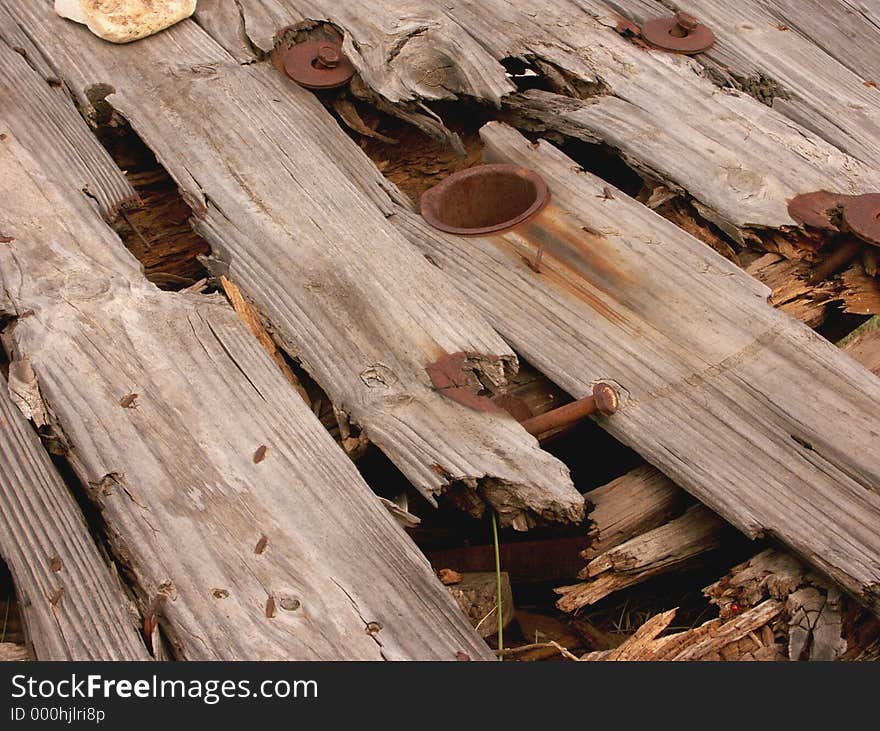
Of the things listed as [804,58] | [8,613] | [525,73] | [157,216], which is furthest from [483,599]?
[804,58]

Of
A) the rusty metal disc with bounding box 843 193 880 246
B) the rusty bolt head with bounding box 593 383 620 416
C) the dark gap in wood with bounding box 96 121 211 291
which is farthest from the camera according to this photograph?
the dark gap in wood with bounding box 96 121 211 291

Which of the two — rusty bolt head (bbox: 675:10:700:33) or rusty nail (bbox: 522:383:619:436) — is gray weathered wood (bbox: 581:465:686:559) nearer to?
rusty nail (bbox: 522:383:619:436)

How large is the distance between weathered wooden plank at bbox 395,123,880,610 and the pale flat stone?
112 centimetres

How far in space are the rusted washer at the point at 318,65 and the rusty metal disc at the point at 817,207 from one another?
133cm

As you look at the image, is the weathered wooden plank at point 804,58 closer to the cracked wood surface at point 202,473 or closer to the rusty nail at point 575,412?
the rusty nail at point 575,412

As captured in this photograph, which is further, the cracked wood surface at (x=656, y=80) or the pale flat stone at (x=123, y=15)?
the pale flat stone at (x=123, y=15)

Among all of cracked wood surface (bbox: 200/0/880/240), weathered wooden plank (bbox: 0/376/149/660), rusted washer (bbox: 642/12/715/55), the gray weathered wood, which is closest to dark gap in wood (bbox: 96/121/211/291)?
cracked wood surface (bbox: 200/0/880/240)

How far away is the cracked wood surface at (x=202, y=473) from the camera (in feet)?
7.47

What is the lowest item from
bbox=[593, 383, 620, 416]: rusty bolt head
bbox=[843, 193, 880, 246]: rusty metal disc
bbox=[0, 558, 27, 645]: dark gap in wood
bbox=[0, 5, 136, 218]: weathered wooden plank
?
bbox=[0, 558, 27, 645]: dark gap in wood

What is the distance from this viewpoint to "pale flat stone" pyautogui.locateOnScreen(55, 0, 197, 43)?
12.2 feet

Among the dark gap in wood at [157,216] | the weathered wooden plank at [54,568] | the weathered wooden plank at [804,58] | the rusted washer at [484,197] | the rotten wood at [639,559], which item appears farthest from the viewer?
the weathered wooden plank at [804,58]

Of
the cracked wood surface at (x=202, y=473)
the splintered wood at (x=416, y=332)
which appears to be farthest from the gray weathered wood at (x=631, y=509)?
the cracked wood surface at (x=202, y=473)

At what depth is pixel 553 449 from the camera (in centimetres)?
291

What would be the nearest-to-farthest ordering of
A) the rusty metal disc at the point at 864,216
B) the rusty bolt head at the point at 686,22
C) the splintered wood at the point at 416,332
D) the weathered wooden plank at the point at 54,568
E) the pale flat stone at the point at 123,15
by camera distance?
the weathered wooden plank at the point at 54,568, the splintered wood at the point at 416,332, the rusty metal disc at the point at 864,216, the pale flat stone at the point at 123,15, the rusty bolt head at the point at 686,22
